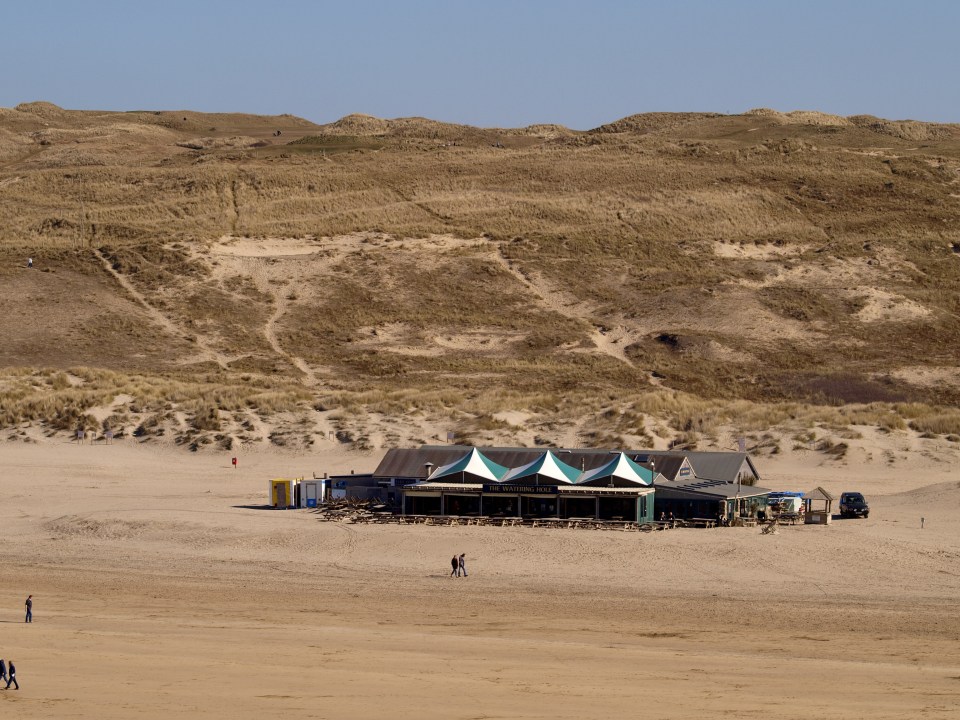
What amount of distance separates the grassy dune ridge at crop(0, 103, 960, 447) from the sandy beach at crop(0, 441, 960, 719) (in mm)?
10961

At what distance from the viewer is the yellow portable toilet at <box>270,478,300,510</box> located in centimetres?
4350

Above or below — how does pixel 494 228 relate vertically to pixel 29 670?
above

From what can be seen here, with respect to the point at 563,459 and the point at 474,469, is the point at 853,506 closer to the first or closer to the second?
the point at 563,459

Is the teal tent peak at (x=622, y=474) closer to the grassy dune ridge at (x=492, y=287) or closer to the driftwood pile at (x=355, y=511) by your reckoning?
the driftwood pile at (x=355, y=511)

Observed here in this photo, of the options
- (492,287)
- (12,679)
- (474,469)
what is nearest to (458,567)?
(474,469)

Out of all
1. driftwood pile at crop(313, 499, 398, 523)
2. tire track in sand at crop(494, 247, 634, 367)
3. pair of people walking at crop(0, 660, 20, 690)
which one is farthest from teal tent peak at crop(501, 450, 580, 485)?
tire track in sand at crop(494, 247, 634, 367)

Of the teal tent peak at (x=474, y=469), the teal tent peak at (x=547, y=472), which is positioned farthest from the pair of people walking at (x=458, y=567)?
the teal tent peak at (x=474, y=469)

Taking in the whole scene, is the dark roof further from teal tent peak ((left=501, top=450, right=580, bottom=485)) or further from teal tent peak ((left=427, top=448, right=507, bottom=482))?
teal tent peak ((left=501, top=450, right=580, bottom=485))

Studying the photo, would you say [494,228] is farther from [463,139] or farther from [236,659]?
[236,659]

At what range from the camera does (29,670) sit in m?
23.4

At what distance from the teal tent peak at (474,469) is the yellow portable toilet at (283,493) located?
433 centimetres

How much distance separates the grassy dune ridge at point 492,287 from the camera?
186 ft

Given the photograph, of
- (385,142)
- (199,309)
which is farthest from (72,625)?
(385,142)

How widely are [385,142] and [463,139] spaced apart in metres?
15.4
